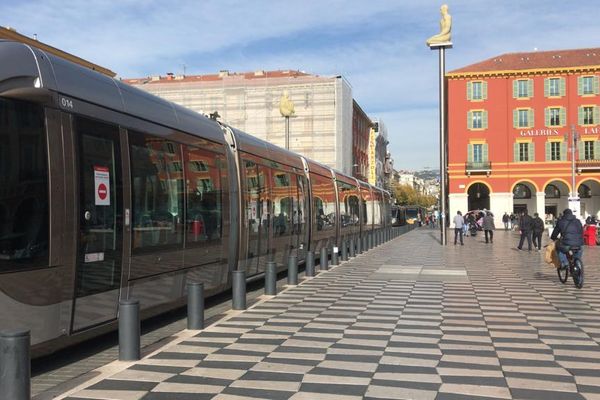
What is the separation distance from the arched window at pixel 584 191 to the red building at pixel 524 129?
0.34 ft

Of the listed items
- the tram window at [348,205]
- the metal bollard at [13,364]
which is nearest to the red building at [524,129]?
the tram window at [348,205]

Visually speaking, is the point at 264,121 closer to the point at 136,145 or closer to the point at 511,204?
the point at 511,204

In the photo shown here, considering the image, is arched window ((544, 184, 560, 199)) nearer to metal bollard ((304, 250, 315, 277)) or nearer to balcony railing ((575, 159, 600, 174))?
balcony railing ((575, 159, 600, 174))

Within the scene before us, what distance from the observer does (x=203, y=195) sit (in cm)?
969

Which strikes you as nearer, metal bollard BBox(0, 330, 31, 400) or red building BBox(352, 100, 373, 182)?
metal bollard BBox(0, 330, 31, 400)

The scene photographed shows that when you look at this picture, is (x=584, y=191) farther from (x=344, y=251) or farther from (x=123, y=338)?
(x=123, y=338)

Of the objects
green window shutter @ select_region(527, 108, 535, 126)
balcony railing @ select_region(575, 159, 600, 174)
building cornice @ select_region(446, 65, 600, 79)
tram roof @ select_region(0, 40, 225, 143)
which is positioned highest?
building cornice @ select_region(446, 65, 600, 79)

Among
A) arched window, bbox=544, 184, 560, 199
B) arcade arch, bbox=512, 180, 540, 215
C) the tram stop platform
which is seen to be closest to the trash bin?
the tram stop platform

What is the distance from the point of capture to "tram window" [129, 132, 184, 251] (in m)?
7.48

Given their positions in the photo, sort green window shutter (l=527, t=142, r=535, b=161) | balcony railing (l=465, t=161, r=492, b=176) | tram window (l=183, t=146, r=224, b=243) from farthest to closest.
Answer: balcony railing (l=465, t=161, r=492, b=176), green window shutter (l=527, t=142, r=535, b=161), tram window (l=183, t=146, r=224, b=243)

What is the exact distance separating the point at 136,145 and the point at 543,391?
207 inches

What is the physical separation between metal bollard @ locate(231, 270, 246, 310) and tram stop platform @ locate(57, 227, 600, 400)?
0.25 metres

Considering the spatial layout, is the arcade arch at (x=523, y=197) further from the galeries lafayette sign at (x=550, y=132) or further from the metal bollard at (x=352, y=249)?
the metal bollard at (x=352, y=249)

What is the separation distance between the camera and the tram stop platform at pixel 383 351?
557 centimetres
